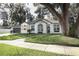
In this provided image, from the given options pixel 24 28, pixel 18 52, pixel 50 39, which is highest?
pixel 24 28

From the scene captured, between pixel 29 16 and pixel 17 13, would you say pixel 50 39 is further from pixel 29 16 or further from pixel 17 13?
pixel 17 13

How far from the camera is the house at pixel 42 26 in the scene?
2.88 m

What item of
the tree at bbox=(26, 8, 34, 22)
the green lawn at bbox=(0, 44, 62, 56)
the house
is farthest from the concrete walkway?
the tree at bbox=(26, 8, 34, 22)

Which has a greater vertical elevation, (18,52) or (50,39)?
(50,39)

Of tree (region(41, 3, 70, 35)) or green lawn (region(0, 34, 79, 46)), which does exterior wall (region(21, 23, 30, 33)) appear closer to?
green lawn (region(0, 34, 79, 46))

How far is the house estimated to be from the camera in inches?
113

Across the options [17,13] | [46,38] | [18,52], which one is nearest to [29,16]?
[17,13]

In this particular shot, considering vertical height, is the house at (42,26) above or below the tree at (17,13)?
below

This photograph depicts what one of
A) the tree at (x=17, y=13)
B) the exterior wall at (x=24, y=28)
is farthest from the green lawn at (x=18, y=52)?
the tree at (x=17, y=13)

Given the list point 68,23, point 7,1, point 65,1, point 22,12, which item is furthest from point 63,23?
point 7,1

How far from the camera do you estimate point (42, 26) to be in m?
2.89

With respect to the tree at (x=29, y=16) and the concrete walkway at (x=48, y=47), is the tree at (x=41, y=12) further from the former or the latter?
the concrete walkway at (x=48, y=47)

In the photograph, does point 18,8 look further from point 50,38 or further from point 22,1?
point 50,38

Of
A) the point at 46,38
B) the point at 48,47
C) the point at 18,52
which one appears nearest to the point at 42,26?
the point at 46,38
